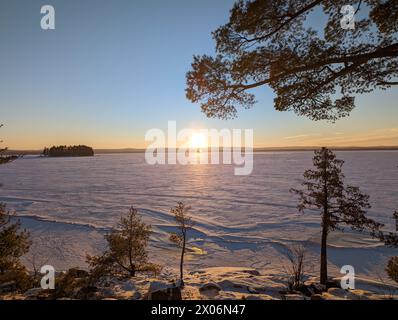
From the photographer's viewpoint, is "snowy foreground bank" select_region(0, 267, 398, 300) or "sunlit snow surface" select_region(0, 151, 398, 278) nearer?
"snowy foreground bank" select_region(0, 267, 398, 300)

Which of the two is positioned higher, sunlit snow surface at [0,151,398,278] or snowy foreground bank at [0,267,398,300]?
snowy foreground bank at [0,267,398,300]

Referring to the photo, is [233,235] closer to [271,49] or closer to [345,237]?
[345,237]

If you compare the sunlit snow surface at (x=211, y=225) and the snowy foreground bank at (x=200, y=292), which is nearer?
the snowy foreground bank at (x=200, y=292)

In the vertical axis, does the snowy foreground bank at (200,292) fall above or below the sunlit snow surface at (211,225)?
above

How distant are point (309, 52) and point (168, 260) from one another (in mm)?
22472

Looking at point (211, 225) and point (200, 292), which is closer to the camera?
point (200, 292)

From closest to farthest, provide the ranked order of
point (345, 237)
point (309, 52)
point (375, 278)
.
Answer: point (309, 52), point (375, 278), point (345, 237)

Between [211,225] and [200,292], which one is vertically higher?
[200,292]

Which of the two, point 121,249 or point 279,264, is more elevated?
point 121,249

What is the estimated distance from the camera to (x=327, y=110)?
7.24 metres
